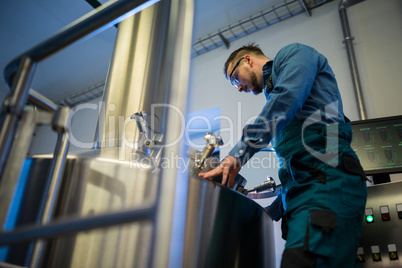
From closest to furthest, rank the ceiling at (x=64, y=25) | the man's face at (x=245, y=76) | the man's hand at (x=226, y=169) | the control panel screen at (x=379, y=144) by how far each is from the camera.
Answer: the man's hand at (x=226, y=169) < the man's face at (x=245, y=76) < the control panel screen at (x=379, y=144) < the ceiling at (x=64, y=25)

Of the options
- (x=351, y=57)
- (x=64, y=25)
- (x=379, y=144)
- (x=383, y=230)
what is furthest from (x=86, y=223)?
(x=64, y=25)

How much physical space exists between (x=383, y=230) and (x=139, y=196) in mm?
937

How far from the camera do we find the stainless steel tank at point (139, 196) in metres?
0.32

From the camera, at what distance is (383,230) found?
47.6 inches

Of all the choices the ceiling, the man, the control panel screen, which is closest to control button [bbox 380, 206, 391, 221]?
the control panel screen

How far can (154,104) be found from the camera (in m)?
1.23

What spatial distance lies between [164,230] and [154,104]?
952 mm

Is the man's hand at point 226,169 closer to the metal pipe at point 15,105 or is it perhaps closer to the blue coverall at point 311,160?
the blue coverall at point 311,160

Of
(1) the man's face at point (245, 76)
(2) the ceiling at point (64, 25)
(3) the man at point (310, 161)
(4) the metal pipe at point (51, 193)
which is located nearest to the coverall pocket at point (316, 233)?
(3) the man at point (310, 161)

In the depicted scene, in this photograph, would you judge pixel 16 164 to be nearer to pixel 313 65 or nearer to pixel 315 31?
pixel 313 65

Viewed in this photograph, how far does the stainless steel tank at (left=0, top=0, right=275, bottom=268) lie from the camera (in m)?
0.32

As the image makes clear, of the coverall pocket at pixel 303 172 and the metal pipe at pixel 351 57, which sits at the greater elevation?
the metal pipe at pixel 351 57

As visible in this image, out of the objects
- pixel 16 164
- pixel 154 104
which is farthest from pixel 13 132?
pixel 154 104

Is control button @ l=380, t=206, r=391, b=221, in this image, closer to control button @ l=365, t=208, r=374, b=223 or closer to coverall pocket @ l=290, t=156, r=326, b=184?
control button @ l=365, t=208, r=374, b=223
